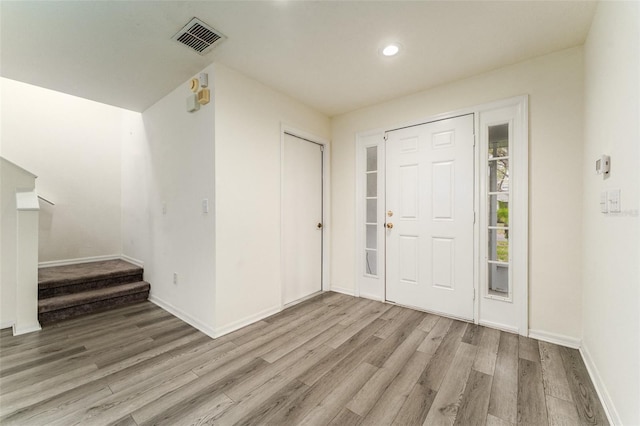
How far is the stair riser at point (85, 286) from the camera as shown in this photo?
9.51ft

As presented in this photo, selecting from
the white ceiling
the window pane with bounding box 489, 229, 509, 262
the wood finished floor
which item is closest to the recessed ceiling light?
the white ceiling

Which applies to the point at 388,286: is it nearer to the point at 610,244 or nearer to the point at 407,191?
the point at 407,191

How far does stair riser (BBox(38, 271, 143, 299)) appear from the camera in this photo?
9.51 feet

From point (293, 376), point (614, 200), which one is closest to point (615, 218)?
point (614, 200)

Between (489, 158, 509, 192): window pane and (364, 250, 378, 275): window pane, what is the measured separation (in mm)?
1558

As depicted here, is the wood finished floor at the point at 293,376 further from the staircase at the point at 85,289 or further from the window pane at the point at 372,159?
the window pane at the point at 372,159

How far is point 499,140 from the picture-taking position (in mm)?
2527

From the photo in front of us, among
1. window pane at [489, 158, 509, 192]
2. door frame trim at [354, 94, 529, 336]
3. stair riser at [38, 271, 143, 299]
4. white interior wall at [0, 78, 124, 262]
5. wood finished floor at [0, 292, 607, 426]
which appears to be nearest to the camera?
wood finished floor at [0, 292, 607, 426]

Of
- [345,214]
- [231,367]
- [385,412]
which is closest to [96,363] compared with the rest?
[231,367]

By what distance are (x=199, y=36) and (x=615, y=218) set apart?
3.05 meters

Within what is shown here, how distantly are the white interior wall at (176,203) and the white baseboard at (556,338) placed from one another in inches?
118

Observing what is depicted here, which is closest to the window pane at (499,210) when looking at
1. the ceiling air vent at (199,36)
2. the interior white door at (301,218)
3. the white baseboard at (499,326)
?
the white baseboard at (499,326)

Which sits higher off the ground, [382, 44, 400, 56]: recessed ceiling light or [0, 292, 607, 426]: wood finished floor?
[382, 44, 400, 56]: recessed ceiling light

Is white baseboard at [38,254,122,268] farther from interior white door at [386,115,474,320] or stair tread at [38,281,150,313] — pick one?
interior white door at [386,115,474,320]
